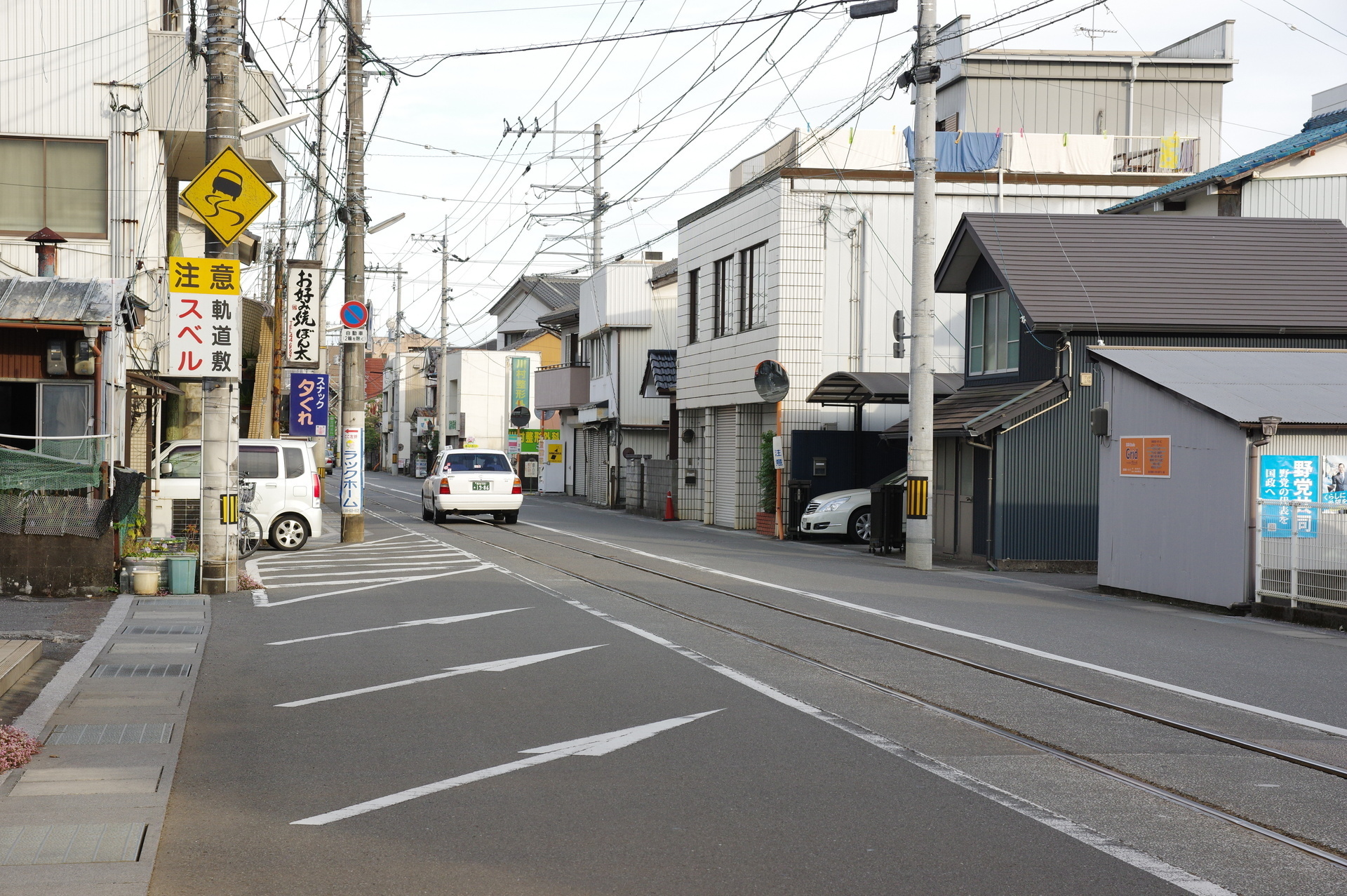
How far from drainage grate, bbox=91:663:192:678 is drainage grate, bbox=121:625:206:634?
1.85 m

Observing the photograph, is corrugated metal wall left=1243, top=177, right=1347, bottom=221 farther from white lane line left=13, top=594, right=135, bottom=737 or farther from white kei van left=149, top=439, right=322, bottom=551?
white lane line left=13, top=594, right=135, bottom=737

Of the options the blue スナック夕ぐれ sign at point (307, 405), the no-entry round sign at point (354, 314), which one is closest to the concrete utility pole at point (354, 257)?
the no-entry round sign at point (354, 314)

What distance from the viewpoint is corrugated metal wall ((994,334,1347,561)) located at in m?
20.8

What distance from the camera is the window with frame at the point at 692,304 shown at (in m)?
36.8

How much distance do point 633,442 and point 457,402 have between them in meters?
31.7

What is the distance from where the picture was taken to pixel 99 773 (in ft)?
21.4

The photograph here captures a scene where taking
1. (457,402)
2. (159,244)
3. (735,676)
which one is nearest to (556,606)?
(735,676)

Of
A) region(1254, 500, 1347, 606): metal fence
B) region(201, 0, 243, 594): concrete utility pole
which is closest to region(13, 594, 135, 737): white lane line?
region(201, 0, 243, 594): concrete utility pole

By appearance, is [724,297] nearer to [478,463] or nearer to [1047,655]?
[478,463]

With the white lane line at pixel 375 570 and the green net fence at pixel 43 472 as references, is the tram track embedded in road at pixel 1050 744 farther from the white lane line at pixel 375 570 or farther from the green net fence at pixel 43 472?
the green net fence at pixel 43 472

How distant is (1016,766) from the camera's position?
6727 millimetres

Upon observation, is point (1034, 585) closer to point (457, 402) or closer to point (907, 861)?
point (907, 861)

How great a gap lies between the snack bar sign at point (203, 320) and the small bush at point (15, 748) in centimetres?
816

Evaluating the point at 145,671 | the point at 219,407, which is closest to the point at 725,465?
the point at 219,407
